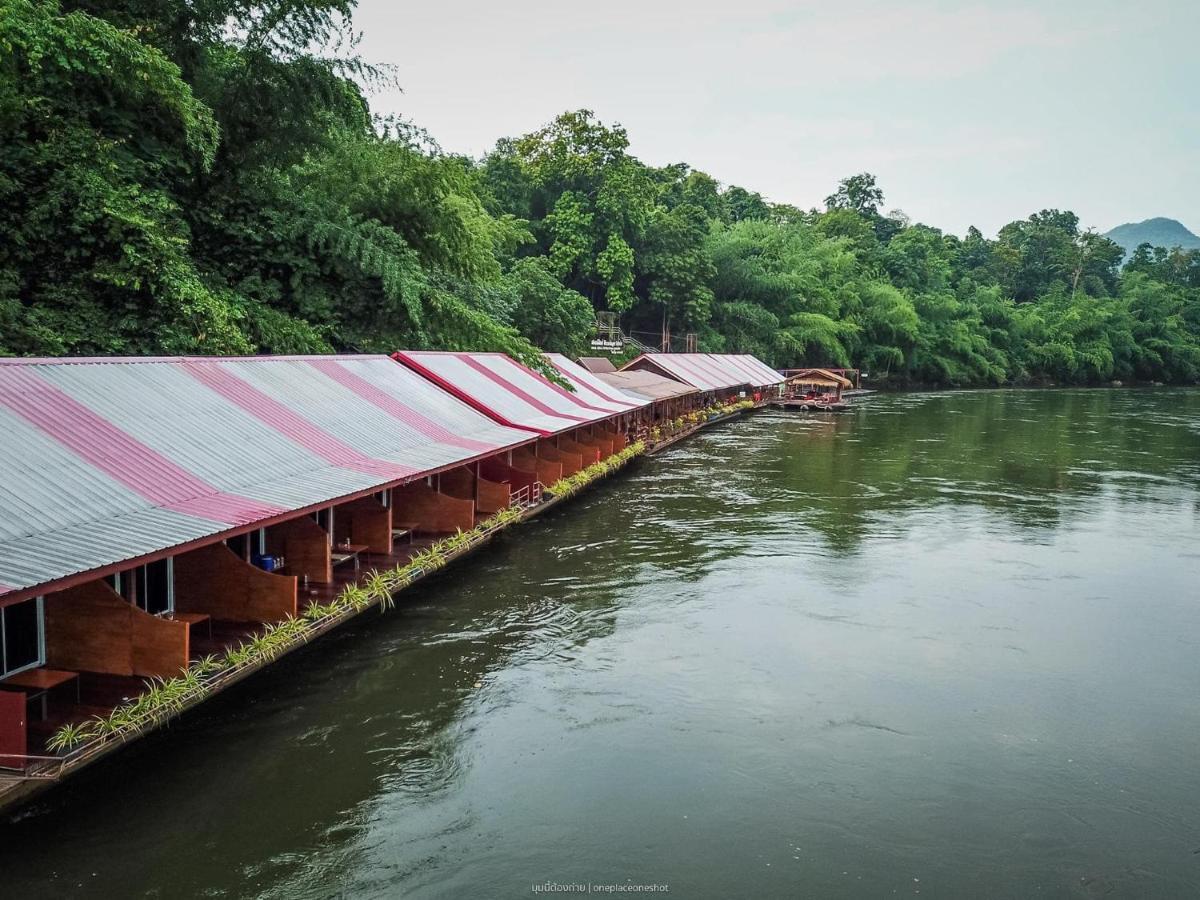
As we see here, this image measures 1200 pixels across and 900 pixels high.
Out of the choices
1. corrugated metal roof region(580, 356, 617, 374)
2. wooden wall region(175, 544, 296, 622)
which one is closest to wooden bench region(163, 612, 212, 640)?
wooden wall region(175, 544, 296, 622)

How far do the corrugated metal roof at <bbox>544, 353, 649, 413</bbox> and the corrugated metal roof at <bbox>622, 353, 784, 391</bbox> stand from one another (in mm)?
11022

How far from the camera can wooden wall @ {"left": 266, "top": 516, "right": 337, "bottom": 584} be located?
13117 mm

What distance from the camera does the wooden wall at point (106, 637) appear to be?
9367 mm

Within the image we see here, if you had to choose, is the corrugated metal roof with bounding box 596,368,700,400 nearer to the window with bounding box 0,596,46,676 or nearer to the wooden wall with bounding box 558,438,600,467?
the wooden wall with bounding box 558,438,600,467

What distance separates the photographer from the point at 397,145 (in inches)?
1082

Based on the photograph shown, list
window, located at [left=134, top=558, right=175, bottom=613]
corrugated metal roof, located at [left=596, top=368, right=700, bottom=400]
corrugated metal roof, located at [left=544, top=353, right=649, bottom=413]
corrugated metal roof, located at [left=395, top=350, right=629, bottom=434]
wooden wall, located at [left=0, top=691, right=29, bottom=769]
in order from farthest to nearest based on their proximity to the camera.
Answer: corrugated metal roof, located at [left=596, top=368, right=700, bottom=400], corrugated metal roof, located at [left=544, top=353, right=649, bottom=413], corrugated metal roof, located at [left=395, top=350, right=629, bottom=434], window, located at [left=134, top=558, right=175, bottom=613], wooden wall, located at [left=0, top=691, right=29, bottom=769]

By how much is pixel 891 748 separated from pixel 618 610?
5765 mm

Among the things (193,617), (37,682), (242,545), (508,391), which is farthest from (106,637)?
(508,391)

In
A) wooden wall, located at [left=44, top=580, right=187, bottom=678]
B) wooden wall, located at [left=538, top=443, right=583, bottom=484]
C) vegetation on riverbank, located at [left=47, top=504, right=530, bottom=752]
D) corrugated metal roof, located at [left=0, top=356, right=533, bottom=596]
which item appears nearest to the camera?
vegetation on riverbank, located at [left=47, top=504, right=530, bottom=752]

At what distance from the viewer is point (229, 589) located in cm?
1152

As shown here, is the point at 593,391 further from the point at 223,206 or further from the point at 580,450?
the point at 223,206

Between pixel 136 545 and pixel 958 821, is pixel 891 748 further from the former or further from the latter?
pixel 136 545

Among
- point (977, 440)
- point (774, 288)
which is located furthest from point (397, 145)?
point (774, 288)

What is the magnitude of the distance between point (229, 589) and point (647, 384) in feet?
94.4
